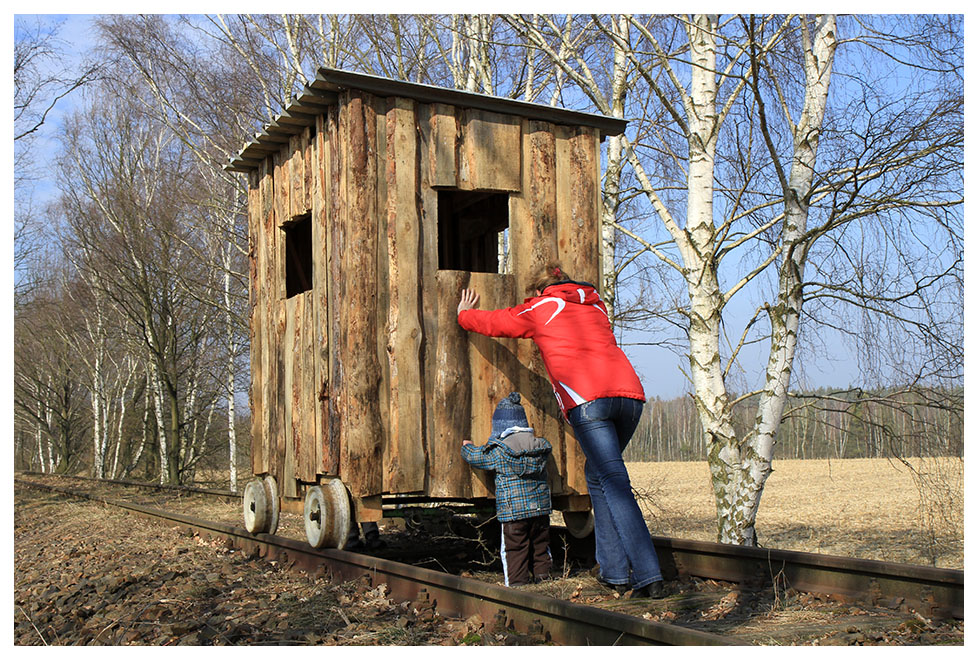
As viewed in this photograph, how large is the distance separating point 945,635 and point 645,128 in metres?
7.67

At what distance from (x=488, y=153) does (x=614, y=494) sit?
2995mm

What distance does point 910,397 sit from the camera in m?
8.23

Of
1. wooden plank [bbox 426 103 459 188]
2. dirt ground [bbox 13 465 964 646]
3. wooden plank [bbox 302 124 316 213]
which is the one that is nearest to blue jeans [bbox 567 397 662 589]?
dirt ground [bbox 13 465 964 646]

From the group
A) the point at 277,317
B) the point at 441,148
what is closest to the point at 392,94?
the point at 441,148

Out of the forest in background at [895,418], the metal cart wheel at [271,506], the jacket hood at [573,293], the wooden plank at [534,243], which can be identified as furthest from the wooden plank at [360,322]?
the forest in background at [895,418]

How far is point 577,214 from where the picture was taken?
7.21 meters

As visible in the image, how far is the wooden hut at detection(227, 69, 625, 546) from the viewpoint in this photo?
21.2 feet

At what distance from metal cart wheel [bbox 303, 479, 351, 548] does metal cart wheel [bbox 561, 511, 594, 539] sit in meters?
1.81

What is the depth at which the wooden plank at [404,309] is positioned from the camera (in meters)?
6.46

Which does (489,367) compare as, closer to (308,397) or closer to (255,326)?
(308,397)

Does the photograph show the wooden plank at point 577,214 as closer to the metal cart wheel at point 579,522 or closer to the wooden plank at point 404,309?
the metal cart wheel at point 579,522

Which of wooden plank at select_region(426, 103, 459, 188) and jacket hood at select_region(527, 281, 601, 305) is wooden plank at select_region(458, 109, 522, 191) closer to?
wooden plank at select_region(426, 103, 459, 188)

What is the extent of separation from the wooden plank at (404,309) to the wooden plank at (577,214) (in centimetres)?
122
